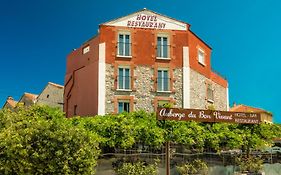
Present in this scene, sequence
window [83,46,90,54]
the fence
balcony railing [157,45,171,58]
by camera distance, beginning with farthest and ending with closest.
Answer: window [83,46,90,54], balcony railing [157,45,171,58], the fence

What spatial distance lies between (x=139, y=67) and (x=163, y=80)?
256 cm

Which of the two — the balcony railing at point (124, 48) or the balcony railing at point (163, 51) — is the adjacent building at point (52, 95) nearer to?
the balcony railing at point (124, 48)

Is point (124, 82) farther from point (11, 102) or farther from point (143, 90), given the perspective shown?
point (11, 102)

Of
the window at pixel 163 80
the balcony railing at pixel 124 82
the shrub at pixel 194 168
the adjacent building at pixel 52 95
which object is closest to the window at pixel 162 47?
the window at pixel 163 80

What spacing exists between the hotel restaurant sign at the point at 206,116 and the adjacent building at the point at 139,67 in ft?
49.5

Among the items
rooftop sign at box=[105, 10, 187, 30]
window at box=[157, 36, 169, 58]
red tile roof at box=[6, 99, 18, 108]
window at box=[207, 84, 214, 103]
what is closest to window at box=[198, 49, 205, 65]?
window at box=[207, 84, 214, 103]

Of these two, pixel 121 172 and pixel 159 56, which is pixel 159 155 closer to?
pixel 121 172

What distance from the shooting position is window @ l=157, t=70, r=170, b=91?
3847 cm

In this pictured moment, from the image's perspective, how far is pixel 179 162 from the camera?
21.3 metres

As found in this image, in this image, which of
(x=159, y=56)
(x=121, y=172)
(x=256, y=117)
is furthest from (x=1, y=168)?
(x=159, y=56)

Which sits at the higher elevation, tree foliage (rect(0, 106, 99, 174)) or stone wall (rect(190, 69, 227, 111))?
stone wall (rect(190, 69, 227, 111))

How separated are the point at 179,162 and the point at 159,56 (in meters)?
18.8

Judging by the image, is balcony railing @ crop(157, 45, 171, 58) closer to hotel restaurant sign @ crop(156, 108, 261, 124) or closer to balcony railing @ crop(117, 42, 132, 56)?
balcony railing @ crop(117, 42, 132, 56)

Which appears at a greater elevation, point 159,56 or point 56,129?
point 159,56
